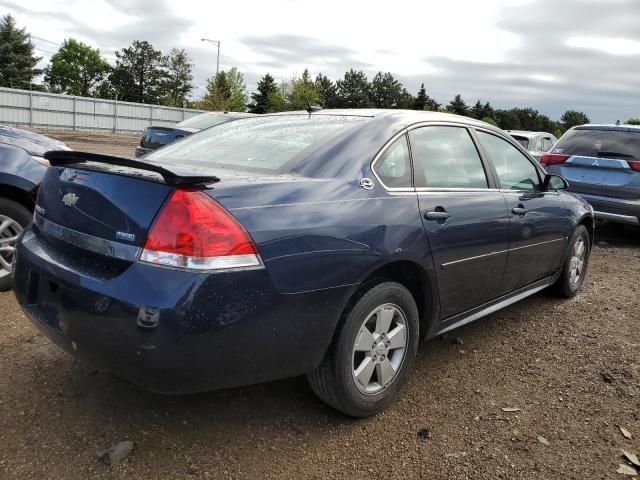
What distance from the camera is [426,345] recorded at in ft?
13.4

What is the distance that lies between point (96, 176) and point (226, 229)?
73 cm

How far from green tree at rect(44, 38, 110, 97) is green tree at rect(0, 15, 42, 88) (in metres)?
20.6

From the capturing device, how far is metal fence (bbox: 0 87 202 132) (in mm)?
27422

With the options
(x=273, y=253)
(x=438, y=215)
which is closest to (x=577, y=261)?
(x=438, y=215)

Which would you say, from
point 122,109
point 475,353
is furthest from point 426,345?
point 122,109

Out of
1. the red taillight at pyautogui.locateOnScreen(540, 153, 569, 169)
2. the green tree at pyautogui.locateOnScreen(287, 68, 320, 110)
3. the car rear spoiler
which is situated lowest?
the car rear spoiler

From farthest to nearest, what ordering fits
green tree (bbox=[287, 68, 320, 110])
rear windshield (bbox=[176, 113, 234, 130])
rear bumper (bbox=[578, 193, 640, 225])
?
green tree (bbox=[287, 68, 320, 110]), rear windshield (bbox=[176, 113, 234, 130]), rear bumper (bbox=[578, 193, 640, 225])

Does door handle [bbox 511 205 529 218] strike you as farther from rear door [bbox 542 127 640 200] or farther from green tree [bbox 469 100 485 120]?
green tree [bbox 469 100 485 120]

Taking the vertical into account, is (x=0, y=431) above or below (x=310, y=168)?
below

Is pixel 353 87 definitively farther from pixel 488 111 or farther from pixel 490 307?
pixel 490 307

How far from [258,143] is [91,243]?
114cm

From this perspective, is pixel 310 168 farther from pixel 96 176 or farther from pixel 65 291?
pixel 65 291

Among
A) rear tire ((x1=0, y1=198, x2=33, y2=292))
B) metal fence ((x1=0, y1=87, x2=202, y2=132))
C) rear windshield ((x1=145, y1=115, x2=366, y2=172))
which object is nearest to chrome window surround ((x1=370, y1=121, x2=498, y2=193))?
rear windshield ((x1=145, y1=115, x2=366, y2=172))

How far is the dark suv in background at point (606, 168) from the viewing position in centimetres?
765
